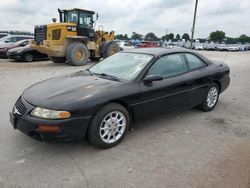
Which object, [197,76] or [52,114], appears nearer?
[52,114]

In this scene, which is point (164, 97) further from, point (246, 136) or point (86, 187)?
point (86, 187)

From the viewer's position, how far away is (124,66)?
4418 mm

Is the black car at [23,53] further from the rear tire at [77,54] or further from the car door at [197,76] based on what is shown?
the car door at [197,76]

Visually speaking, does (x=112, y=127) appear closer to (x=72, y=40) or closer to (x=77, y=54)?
(x=77, y=54)

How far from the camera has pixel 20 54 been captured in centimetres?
1470

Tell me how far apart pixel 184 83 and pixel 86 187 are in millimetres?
2667

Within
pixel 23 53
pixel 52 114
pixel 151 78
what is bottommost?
pixel 52 114

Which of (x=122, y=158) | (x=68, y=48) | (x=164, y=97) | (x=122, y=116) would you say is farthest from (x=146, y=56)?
(x=68, y=48)

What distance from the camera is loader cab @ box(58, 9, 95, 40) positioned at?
13672 mm

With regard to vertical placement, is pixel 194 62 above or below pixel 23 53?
above

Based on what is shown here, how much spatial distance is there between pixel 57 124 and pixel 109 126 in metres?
0.79

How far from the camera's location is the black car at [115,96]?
323cm

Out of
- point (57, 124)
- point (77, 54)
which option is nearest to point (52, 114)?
point (57, 124)

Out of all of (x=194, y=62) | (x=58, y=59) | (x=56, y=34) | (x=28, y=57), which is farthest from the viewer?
(x=28, y=57)
